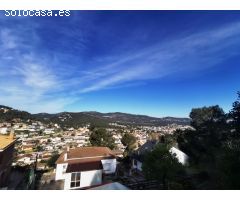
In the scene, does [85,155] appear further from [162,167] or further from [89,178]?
[162,167]

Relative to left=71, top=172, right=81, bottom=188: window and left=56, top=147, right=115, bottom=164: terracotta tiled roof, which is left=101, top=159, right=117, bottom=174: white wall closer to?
left=56, top=147, right=115, bottom=164: terracotta tiled roof

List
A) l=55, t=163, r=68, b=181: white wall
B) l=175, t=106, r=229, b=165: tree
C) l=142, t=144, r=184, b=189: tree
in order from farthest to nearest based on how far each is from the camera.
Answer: l=175, t=106, r=229, b=165: tree → l=55, t=163, r=68, b=181: white wall → l=142, t=144, r=184, b=189: tree

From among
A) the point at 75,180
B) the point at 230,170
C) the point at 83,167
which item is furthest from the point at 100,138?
the point at 230,170

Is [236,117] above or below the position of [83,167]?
above

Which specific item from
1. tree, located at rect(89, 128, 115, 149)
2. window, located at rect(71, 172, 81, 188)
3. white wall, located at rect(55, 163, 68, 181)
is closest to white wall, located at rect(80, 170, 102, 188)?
window, located at rect(71, 172, 81, 188)

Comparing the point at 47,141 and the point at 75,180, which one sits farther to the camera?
the point at 47,141
